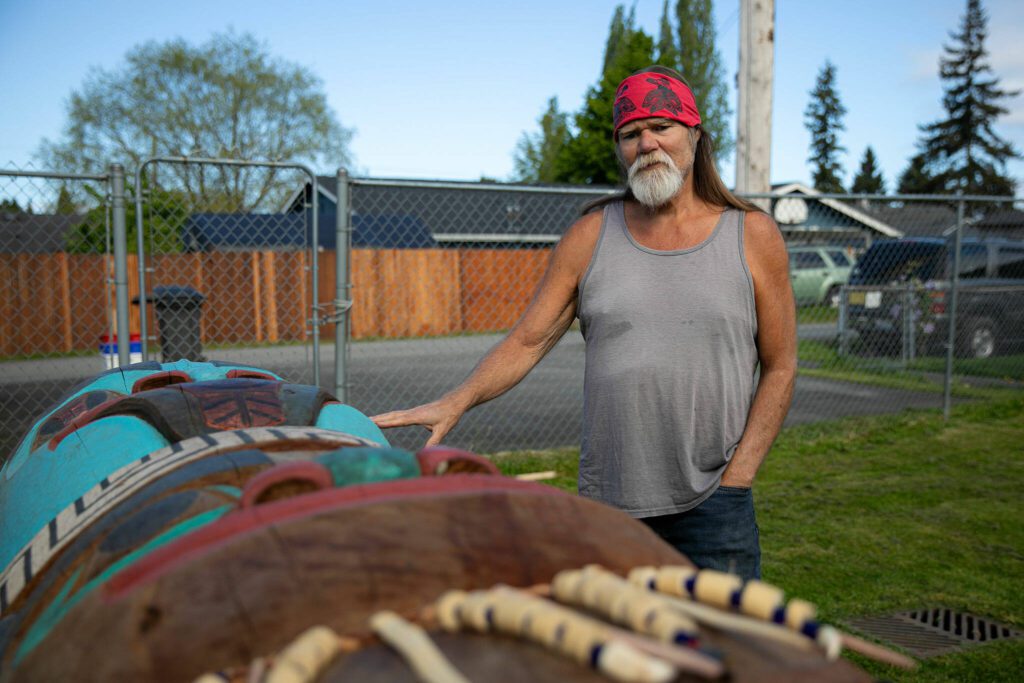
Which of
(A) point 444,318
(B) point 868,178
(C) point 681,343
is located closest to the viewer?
(C) point 681,343

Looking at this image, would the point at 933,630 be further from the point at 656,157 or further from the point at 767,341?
the point at 656,157

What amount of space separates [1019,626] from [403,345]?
29.7 ft

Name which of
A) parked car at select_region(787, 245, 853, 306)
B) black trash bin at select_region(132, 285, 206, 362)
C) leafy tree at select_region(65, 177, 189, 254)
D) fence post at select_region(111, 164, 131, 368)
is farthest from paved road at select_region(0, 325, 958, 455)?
parked car at select_region(787, 245, 853, 306)

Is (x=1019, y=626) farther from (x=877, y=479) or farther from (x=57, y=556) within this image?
(x=57, y=556)

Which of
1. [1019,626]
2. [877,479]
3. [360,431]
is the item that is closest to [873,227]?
[877,479]

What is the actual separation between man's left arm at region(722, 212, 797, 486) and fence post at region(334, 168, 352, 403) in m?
3.19

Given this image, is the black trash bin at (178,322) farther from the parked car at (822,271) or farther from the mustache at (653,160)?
the parked car at (822,271)

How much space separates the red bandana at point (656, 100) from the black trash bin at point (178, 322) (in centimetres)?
451

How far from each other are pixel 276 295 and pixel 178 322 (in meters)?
6.21

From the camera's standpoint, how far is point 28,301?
10.2 m

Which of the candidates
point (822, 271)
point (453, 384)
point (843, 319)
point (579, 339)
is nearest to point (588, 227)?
point (453, 384)

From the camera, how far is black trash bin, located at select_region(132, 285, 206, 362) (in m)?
6.10

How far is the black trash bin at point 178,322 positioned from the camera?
6.10 m

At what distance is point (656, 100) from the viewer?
2.40 m
